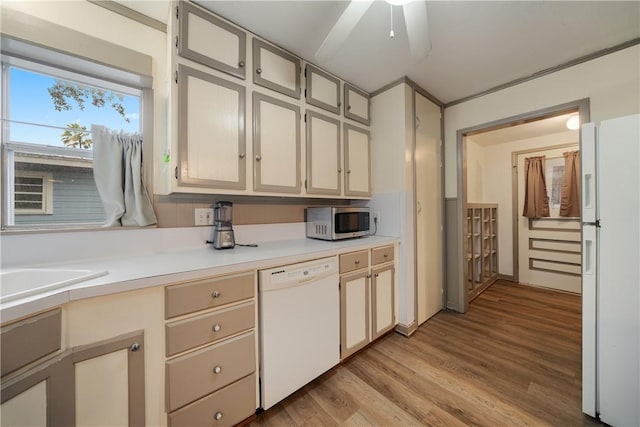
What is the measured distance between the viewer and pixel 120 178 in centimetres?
144

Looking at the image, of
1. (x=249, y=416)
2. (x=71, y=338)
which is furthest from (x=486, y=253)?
(x=71, y=338)

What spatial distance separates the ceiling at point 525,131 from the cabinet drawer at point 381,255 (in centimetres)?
212

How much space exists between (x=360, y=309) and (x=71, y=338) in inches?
62.7

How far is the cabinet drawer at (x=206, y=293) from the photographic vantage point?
3.38ft

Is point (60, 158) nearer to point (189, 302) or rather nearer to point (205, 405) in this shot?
point (189, 302)

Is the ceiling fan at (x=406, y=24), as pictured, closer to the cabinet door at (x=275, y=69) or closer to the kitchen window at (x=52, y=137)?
the cabinet door at (x=275, y=69)

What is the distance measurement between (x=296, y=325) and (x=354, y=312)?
1.81 ft

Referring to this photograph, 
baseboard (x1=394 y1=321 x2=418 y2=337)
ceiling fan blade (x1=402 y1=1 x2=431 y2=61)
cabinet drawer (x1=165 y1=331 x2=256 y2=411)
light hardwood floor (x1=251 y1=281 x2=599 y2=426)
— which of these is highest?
ceiling fan blade (x1=402 y1=1 x2=431 y2=61)

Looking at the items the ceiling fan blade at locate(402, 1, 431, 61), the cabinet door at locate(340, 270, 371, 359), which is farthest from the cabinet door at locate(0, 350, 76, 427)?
the ceiling fan blade at locate(402, 1, 431, 61)

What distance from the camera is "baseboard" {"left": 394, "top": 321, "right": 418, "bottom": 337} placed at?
2.15 metres

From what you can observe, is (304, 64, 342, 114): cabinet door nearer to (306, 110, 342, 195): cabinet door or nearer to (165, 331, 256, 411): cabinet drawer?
(306, 110, 342, 195): cabinet door

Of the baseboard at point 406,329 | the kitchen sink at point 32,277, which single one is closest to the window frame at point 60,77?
the kitchen sink at point 32,277

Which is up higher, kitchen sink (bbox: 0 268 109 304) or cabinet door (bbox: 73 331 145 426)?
kitchen sink (bbox: 0 268 109 304)

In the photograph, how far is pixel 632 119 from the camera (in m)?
1.13
